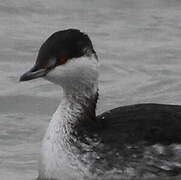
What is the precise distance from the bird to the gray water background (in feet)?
2.02

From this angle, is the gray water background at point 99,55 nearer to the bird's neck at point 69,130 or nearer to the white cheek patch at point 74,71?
the bird's neck at point 69,130

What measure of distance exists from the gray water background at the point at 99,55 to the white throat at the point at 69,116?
53 cm

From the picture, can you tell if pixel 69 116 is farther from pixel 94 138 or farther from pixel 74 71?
pixel 74 71

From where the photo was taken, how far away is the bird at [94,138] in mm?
11438

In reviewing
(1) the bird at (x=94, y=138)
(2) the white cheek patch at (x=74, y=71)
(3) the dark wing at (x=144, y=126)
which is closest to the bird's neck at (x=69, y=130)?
(1) the bird at (x=94, y=138)

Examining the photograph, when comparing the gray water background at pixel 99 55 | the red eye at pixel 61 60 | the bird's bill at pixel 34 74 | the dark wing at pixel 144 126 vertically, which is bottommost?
the gray water background at pixel 99 55

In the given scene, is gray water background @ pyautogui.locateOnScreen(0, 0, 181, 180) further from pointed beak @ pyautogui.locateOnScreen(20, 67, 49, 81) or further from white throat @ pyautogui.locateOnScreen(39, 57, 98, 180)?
pointed beak @ pyautogui.locateOnScreen(20, 67, 49, 81)

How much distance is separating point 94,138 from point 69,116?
469 mm

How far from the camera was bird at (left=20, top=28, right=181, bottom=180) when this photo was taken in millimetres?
11438

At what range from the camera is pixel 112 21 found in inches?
711

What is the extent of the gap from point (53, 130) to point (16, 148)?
4.03 ft

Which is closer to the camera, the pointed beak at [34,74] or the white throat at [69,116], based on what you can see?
the pointed beak at [34,74]

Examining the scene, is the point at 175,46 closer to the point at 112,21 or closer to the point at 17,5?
the point at 112,21

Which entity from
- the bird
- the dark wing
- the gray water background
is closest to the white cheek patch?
the bird
